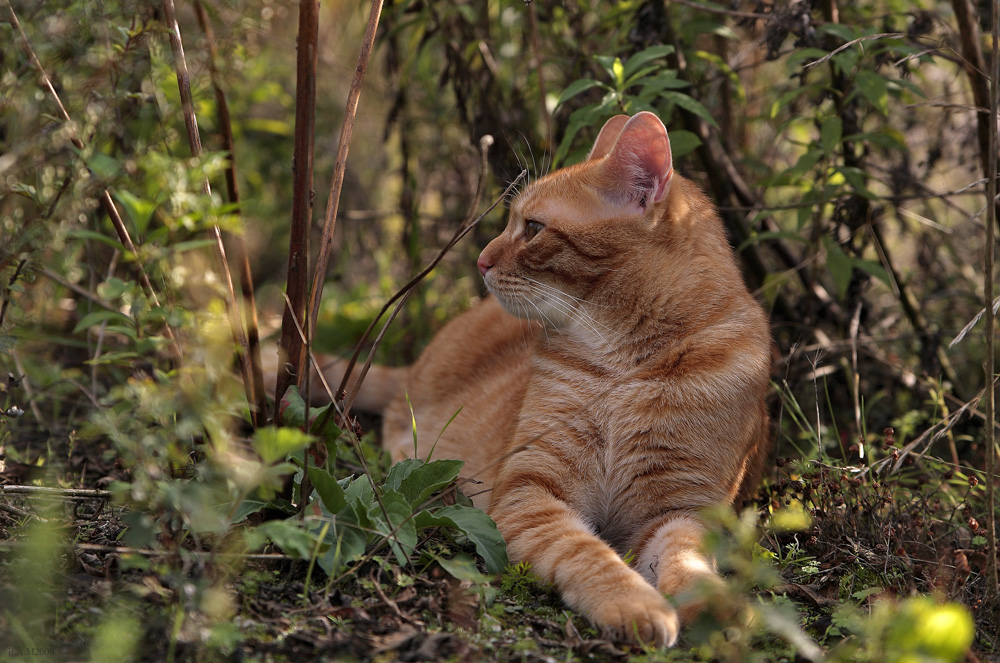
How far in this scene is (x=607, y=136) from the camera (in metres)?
2.97

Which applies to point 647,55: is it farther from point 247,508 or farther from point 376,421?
point 376,421

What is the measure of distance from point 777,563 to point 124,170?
2022mm

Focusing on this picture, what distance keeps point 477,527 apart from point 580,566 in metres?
0.30

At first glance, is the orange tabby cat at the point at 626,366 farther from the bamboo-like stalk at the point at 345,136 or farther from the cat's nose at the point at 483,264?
the bamboo-like stalk at the point at 345,136

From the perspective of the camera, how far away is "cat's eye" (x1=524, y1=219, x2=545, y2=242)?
8.78ft

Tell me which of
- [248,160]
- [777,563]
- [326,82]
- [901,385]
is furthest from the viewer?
[326,82]

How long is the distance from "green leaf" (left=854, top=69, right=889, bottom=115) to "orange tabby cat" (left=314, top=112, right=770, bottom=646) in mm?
686

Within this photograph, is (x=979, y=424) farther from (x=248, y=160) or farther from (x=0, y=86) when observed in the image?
(x=248, y=160)

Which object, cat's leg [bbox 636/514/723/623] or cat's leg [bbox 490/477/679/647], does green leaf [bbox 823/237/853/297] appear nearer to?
cat's leg [bbox 636/514/723/623]

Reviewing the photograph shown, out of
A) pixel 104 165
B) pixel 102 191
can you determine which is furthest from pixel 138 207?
pixel 102 191

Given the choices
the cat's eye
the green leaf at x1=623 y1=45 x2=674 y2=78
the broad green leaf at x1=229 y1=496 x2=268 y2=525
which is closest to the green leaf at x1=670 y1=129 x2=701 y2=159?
the green leaf at x1=623 y1=45 x2=674 y2=78

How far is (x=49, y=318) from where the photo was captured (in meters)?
4.02

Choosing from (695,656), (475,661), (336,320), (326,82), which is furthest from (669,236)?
(326,82)

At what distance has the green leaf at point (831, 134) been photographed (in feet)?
9.63
